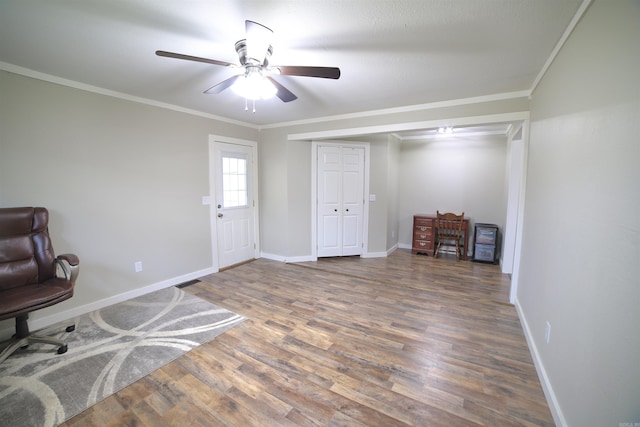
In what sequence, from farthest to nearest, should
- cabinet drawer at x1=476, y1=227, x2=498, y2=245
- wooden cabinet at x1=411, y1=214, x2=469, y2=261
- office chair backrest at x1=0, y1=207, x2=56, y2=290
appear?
wooden cabinet at x1=411, y1=214, x2=469, y2=261 → cabinet drawer at x1=476, y1=227, x2=498, y2=245 → office chair backrest at x1=0, y1=207, x2=56, y2=290

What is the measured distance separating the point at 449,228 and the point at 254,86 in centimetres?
460

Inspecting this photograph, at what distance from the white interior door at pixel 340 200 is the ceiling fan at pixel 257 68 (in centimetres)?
260

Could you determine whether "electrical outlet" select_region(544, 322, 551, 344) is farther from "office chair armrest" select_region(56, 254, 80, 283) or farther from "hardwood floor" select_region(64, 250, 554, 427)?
→ "office chair armrest" select_region(56, 254, 80, 283)

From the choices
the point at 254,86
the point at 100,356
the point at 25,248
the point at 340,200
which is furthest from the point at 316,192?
the point at 25,248

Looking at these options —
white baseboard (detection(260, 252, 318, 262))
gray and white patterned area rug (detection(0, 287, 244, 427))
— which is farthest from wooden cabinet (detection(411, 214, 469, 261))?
gray and white patterned area rug (detection(0, 287, 244, 427))

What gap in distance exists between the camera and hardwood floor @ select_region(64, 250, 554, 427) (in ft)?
5.21

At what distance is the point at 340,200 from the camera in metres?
4.78

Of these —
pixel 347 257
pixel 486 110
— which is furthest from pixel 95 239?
pixel 486 110

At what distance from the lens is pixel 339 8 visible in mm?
1504

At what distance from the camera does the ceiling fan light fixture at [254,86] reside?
183 centimetres

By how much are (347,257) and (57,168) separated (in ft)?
14.0

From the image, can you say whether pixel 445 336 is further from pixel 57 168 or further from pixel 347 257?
pixel 57 168

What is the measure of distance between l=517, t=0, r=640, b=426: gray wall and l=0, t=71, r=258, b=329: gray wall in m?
4.10

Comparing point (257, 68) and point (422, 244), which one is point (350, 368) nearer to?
point (257, 68)
